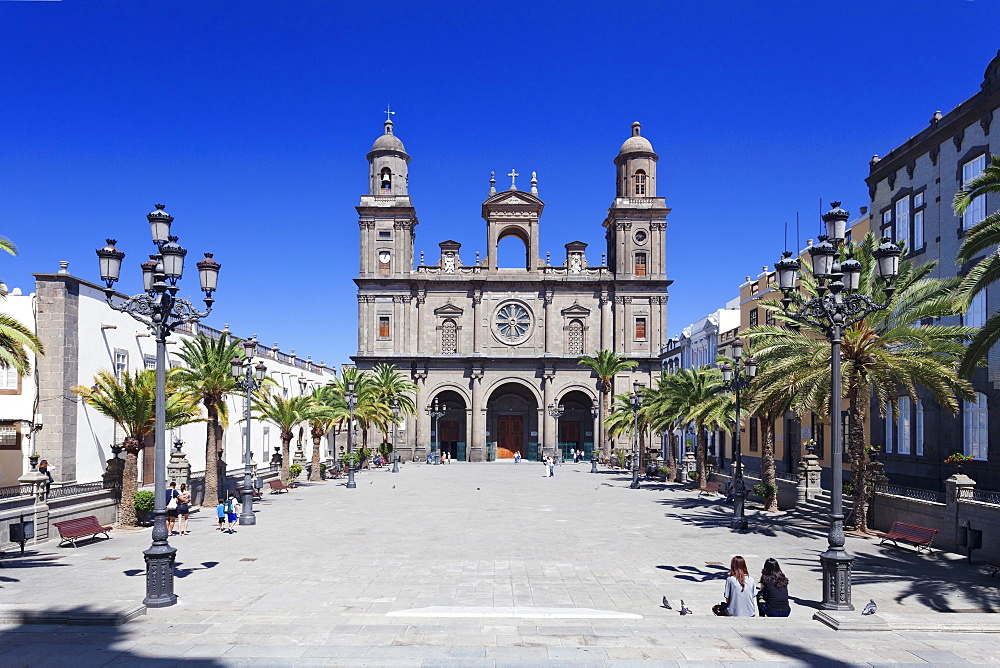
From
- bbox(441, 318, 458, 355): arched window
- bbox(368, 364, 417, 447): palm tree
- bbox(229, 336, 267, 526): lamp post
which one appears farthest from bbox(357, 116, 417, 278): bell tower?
bbox(229, 336, 267, 526): lamp post

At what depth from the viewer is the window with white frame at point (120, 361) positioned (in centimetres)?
2973

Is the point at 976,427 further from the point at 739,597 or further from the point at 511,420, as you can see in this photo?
the point at 511,420

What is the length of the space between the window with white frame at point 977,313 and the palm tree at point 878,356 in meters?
5.02

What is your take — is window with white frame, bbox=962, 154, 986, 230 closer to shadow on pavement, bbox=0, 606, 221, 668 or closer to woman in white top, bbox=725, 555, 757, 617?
woman in white top, bbox=725, 555, 757, 617

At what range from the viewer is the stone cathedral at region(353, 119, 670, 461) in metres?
64.0

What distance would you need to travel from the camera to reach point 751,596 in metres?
11.7

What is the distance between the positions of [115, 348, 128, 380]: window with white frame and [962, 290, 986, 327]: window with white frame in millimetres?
31798

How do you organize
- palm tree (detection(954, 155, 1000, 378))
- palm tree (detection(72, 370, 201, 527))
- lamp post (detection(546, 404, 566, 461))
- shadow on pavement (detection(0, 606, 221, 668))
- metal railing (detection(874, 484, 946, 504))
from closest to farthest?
shadow on pavement (detection(0, 606, 221, 668))
palm tree (detection(954, 155, 1000, 378))
metal railing (detection(874, 484, 946, 504))
palm tree (detection(72, 370, 201, 527))
lamp post (detection(546, 404, 566, 461))

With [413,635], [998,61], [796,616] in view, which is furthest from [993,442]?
[413,635]

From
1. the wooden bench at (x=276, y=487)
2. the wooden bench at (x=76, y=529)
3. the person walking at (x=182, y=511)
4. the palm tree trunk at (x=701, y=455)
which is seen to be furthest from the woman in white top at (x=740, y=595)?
the wooden bench at (x=276, y=487)

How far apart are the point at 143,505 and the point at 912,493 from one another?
2229cm

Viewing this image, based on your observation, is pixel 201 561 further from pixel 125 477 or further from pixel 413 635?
pixel 413 635

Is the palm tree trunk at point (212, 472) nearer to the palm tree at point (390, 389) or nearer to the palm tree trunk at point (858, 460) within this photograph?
the palm tree trunk at point (858, 460)

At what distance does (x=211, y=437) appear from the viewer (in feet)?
90.1
